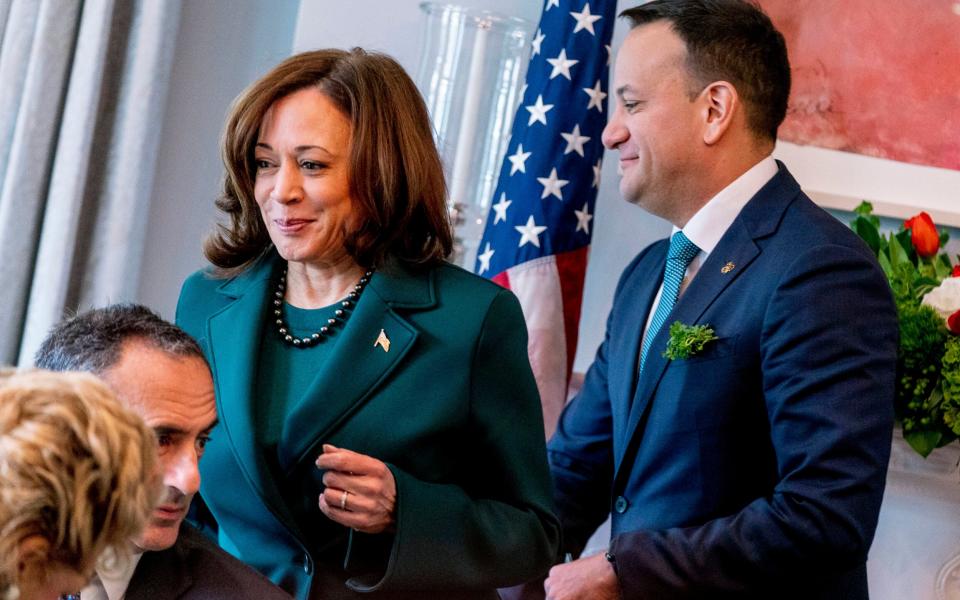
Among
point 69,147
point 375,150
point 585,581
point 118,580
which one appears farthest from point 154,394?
point 69,147

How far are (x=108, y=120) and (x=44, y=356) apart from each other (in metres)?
2.13

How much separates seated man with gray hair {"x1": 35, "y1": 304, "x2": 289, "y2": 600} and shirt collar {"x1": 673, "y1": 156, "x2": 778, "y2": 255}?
132cm

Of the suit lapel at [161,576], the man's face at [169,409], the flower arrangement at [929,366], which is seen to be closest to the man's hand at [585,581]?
the suit lapel at [161,576]

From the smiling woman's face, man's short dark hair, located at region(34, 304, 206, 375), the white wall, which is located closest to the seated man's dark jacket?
man's short dark hair, located at region(34, 304, 206, 375)

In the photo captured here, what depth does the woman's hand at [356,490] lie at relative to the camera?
2186mm

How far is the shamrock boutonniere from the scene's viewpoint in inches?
108

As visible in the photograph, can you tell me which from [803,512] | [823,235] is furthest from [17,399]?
[823,235]

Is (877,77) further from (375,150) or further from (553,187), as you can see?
(375,150)

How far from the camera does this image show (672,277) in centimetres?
305

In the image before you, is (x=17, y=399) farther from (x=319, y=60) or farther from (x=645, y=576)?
(x=645, y=576)

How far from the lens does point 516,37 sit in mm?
4203

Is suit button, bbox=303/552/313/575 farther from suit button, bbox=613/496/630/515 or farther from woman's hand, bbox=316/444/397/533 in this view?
suit button, bbox=613/496/630/515

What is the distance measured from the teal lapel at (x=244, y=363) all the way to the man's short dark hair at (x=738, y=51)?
114 cm

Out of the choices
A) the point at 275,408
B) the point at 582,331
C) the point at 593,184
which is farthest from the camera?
the point at 582,331
